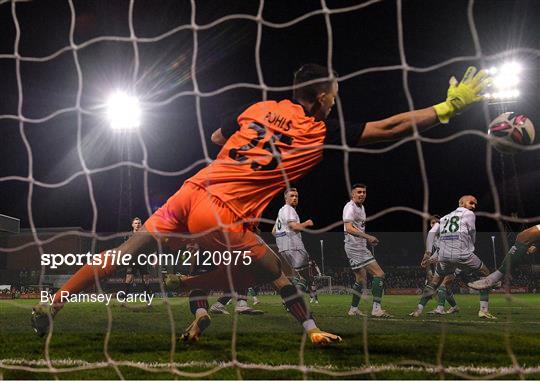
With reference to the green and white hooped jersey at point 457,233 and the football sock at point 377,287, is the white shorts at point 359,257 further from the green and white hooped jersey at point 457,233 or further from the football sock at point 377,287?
the green and white hooped jersey at point 457,233

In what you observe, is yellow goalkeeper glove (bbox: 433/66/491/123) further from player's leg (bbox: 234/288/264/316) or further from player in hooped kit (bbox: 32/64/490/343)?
player's leg (bbox: 234/288/264/316)

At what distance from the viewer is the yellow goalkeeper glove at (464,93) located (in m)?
3.38

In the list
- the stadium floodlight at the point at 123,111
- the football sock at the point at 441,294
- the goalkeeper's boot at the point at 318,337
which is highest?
the stadium floodlight at the point at 123,111

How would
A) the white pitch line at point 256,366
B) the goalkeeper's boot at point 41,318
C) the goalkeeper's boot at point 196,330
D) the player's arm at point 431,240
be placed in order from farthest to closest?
the player's arm at point 431,240, the goalkeeper's boot at point 196,330, the goalkeeper's boot at point 41,318, the white pitch line at point 256,366

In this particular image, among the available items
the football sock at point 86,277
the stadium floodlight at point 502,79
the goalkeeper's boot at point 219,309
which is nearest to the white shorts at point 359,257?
the goalkeeper's boot at point 219,309

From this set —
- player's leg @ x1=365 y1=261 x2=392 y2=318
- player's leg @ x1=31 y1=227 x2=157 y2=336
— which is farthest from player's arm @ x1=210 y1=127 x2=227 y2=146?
player's leg @ x1=365 y1=261 x2=392 y2=318

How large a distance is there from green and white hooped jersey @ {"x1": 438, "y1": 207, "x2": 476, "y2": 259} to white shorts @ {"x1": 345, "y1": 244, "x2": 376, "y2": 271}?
946 mm

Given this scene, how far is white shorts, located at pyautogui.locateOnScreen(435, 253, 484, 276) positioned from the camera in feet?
21.7

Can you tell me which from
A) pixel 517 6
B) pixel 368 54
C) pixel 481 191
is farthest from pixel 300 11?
pixel 481 191

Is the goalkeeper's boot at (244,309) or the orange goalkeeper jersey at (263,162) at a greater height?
the orange goalkeeper jersey at (263,162)

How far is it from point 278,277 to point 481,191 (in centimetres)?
1858

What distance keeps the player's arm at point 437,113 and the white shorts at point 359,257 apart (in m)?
3.01

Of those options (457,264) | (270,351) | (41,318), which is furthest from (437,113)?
(457,264)

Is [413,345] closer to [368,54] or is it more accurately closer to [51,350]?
[51,350]
